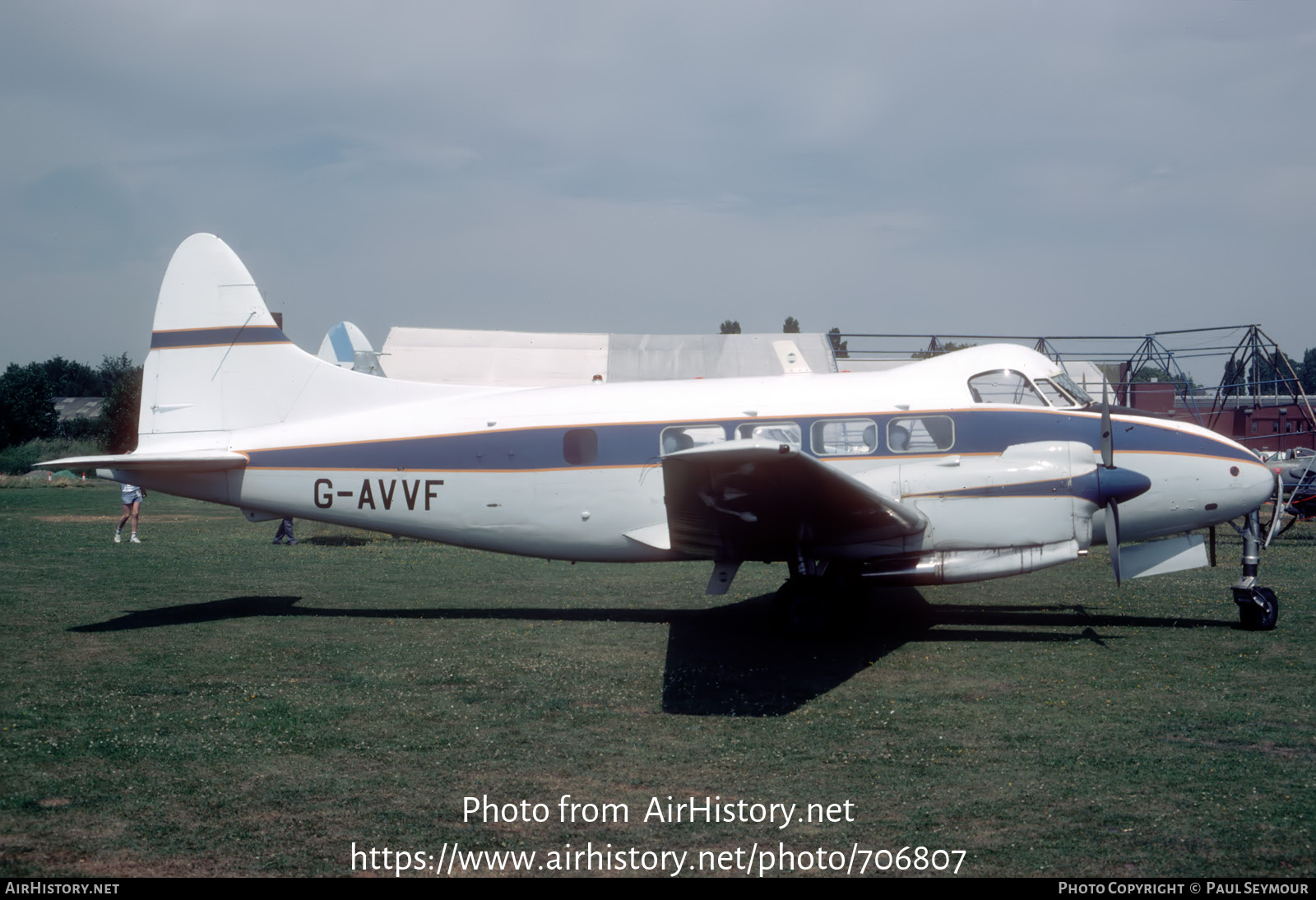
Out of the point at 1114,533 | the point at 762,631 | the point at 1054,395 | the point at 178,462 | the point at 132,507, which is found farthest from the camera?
the point at 132,507

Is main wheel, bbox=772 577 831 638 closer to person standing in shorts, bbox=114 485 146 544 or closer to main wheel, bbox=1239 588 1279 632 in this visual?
main wheel, bbox=1239 588 1279 632

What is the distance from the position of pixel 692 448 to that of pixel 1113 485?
425cm

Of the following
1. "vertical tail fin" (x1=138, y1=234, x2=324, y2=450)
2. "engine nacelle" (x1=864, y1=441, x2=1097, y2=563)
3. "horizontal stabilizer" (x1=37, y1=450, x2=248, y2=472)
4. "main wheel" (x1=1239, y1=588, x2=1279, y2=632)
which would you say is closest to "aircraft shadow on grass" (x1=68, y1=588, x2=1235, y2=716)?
"main wheel" (x1=1239, y1=588, x2=1279, y2=632)

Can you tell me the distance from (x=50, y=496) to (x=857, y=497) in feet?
132

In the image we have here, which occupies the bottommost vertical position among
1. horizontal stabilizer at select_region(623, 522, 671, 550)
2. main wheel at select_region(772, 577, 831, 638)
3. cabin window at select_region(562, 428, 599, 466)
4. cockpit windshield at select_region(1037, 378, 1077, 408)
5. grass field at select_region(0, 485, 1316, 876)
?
Result: grass field at select_region(0, 485, 1316, 876)

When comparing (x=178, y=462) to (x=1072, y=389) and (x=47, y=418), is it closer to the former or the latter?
(x=1072, y=389)

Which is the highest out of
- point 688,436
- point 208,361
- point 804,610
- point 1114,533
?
point 208,361

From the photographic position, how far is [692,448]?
9039mm

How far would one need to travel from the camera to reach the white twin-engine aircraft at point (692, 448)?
30.9ft

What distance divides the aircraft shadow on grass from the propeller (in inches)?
43.8

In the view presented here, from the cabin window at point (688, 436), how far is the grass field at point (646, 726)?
6.92 ft

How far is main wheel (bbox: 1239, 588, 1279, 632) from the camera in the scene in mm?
10023

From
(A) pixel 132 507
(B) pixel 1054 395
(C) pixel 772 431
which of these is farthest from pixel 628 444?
(A) pixel 132 507

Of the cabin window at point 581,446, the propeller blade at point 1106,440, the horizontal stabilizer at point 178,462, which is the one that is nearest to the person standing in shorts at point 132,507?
the horizontal stabilizer at point 178,462
